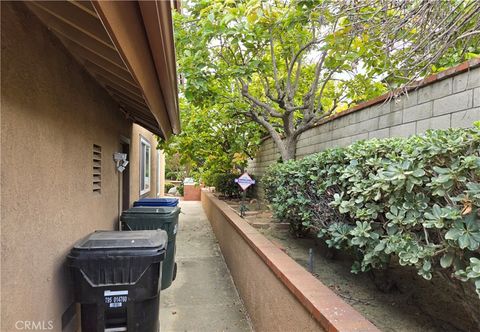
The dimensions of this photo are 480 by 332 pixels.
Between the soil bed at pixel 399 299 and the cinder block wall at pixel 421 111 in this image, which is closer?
the soil bed at pixel 399 299

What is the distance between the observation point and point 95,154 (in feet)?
12.8

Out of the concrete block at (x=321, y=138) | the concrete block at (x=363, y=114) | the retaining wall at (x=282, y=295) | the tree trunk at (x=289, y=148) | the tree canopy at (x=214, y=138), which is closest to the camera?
the retaining wall at (x=282, y=295)

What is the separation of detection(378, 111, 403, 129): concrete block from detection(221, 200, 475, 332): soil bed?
1.76 metres

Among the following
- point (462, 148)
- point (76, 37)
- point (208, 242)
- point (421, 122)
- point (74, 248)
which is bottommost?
point (208, 242)

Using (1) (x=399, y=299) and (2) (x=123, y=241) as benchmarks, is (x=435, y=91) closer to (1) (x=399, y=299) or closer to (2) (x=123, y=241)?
(1) (x=399, y=299)

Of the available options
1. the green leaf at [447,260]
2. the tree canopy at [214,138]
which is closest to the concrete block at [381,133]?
the green leaf at [447,260]

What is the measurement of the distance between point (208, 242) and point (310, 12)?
6359 millimetres

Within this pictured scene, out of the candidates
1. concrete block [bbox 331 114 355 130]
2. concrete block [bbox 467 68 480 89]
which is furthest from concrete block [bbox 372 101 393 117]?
concrete block [bbox 467 68 480 89]

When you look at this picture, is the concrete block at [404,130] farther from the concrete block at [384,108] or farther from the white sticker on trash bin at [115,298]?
the white sticker on trash bin at [115,298]

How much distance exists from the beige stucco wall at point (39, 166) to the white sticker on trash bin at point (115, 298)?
39 centimetres

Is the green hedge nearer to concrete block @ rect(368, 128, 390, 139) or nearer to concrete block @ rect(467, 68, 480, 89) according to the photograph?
concrete block @ rect(467, 68, 480, 89)

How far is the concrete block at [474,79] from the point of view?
109 inches

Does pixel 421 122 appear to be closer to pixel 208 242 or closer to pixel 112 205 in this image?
pixel 112 205

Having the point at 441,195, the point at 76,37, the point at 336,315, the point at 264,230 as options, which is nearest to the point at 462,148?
the point at 441,195
